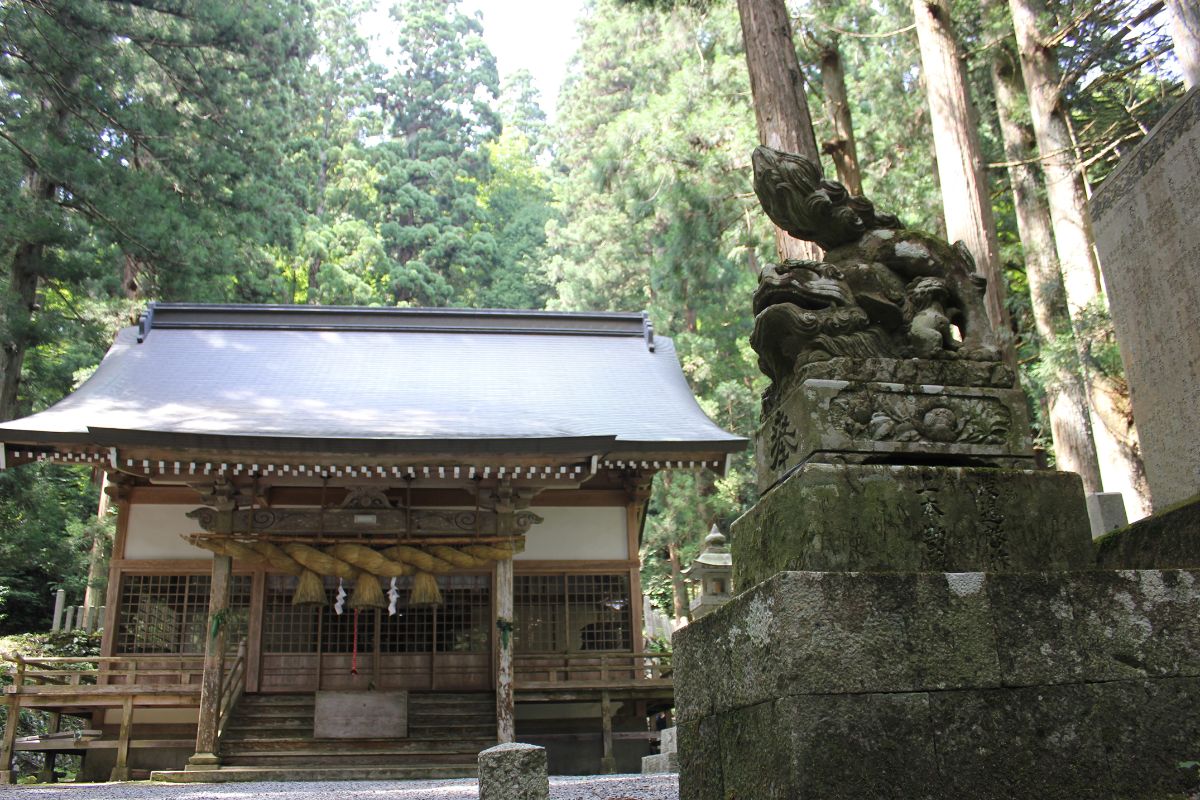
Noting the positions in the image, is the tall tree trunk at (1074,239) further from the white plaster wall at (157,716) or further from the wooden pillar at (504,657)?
the white plaster wall at (157,716)

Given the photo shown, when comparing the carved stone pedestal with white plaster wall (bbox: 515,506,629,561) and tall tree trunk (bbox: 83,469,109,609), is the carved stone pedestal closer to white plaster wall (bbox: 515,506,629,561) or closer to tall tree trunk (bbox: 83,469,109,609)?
white plaster wall (bbox: 515,506,629,561)

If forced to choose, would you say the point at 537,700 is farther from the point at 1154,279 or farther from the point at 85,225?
the point at 85,225

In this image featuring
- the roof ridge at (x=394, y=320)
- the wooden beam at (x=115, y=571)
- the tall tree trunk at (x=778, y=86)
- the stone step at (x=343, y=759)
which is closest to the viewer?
the tall tree trunk at (x=778, y=86)

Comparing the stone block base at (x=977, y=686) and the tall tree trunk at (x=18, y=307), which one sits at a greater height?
the tall tree trunk at (x=18, y=307)

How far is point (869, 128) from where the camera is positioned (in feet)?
47.9

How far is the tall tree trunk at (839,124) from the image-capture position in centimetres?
948

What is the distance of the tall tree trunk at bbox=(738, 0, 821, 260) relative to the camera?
720cm

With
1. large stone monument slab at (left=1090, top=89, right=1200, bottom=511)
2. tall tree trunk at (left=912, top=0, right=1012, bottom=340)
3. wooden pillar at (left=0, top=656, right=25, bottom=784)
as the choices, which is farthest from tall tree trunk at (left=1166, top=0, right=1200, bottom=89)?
wooden pillar at (left=0, top=656, right=25, bottom=784)

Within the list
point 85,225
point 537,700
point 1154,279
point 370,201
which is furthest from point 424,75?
point 1154,279

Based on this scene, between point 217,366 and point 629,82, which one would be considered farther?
point 629,82

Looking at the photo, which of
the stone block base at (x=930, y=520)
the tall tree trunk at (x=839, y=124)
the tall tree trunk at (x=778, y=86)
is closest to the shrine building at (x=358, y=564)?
the tall tree trunk at (x=839, y=124)

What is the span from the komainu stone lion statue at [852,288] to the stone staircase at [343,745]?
7541 mm

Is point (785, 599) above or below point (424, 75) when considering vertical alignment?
below

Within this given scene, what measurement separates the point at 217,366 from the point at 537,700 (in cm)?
675
